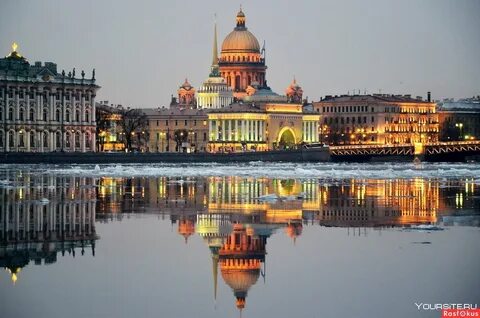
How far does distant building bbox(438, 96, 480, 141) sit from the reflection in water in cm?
12654

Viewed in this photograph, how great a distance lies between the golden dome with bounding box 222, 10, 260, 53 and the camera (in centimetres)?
19100

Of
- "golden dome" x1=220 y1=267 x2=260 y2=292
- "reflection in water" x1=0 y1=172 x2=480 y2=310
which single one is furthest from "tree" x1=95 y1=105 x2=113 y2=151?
"golden dome" x1=220 y1=267 x2=260 y2=292

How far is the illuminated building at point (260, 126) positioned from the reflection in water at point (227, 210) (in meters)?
94.7

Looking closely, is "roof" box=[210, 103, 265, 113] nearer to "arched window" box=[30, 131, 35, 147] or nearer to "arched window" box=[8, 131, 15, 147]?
"arched window" box=[30, 131, 35, 147]

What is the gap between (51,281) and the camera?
2302 cm

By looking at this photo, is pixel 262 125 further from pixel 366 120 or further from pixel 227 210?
pixel 227 210

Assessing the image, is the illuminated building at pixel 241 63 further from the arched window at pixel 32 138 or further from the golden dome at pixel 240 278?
the golden dome at pixel 240 278

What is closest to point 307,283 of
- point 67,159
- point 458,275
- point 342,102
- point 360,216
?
point 458,275

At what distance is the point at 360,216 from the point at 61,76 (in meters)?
81.4

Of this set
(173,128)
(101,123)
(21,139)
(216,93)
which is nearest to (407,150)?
(101,123)

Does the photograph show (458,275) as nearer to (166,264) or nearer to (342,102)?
(166,264)

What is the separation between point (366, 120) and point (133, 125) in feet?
136

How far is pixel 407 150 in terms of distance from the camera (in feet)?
441

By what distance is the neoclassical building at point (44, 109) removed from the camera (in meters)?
112
